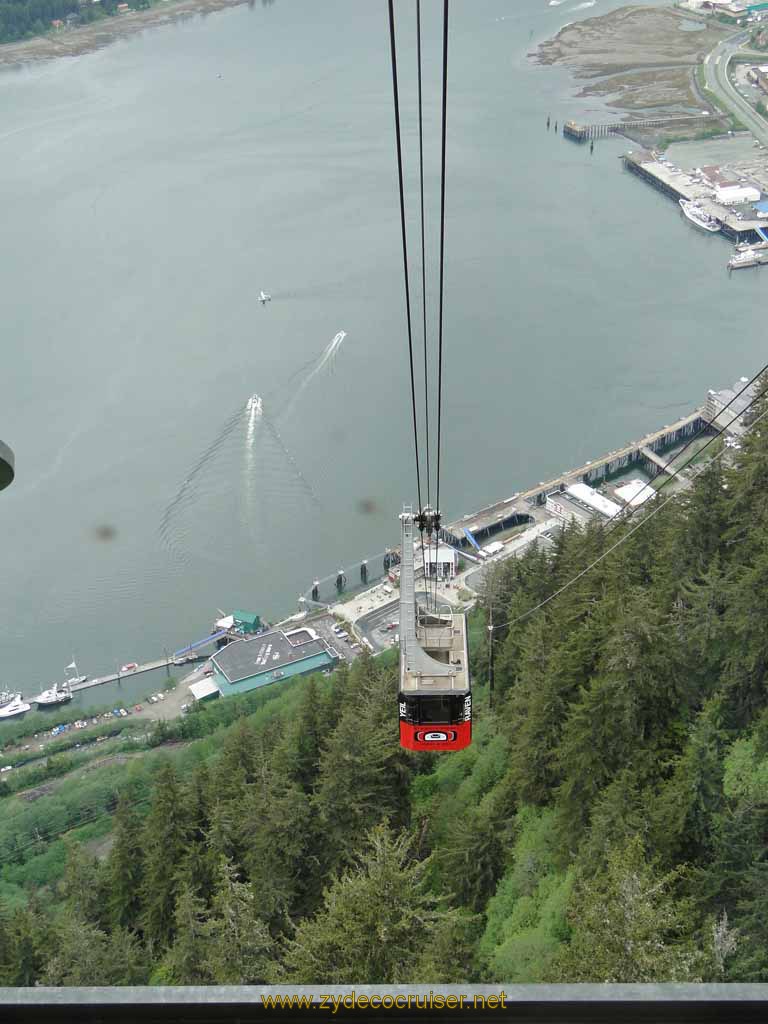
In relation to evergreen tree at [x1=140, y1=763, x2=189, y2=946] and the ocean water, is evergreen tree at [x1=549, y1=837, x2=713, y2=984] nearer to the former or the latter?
evergreen tree at [x1=140, y1=763, x2=189, y2=946]

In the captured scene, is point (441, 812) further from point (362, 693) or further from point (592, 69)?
point (592, 69)

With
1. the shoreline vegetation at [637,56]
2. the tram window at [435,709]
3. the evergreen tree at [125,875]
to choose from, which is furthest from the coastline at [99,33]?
the tram window at [435,709]

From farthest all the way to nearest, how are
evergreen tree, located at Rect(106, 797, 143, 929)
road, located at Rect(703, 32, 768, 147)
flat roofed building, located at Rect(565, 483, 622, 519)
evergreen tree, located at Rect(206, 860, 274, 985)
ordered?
road, located at Rect(703, 32, 768, 147) < flat roofed building, located at Rect(565, 483, 622, 519) < evergreen tree, located at Rect(106, 797, 143, 929) < evergreen tree, located at Rect(206, 860, 274, 985)

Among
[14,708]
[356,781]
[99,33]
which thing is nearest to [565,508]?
[14,708]

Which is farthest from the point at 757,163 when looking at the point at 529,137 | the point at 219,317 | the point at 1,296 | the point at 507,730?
the point at 507,730

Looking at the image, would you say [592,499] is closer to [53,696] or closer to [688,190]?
[53,696]

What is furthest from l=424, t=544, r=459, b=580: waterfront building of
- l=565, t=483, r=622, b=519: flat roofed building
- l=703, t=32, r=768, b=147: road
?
l=703, t=32, r=768, b=147: road
